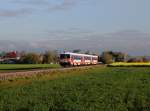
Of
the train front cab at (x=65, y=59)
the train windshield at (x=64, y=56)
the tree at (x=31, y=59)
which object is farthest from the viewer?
the tree at (x=31, y=59)

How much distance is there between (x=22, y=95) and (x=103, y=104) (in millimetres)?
5267

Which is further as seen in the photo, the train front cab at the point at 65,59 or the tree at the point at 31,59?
the tree at the point at 31,59

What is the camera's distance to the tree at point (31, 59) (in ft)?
461

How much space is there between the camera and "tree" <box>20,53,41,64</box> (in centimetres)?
14062

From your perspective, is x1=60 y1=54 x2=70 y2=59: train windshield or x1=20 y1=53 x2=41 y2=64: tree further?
x1=20 y1=53 x2=41 y2=64: tree

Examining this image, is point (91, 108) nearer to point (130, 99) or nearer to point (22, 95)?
point (130, 99)

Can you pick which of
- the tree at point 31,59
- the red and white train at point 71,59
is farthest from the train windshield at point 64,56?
the tree at point 31,59

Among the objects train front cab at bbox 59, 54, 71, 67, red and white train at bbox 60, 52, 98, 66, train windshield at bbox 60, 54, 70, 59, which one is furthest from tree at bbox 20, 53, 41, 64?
train windshield at bbox 60, 54, 70, 59

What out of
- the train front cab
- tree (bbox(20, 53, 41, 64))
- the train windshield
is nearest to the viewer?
the train windshield

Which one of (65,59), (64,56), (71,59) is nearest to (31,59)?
(71,59)

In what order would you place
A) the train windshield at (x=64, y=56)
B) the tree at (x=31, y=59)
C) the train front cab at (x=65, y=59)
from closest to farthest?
the train windshield at (x=64, y=56) < the train front cab at (x=65, y=59) < the tree at (x=31, y=59)

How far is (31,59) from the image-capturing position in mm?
142750

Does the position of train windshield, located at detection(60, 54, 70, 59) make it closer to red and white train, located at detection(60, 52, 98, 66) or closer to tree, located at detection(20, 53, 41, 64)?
red and white train, located at detection(60, 52, 98, 66)

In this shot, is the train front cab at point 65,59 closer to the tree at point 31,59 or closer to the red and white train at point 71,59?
the red and white train at point 71,59
